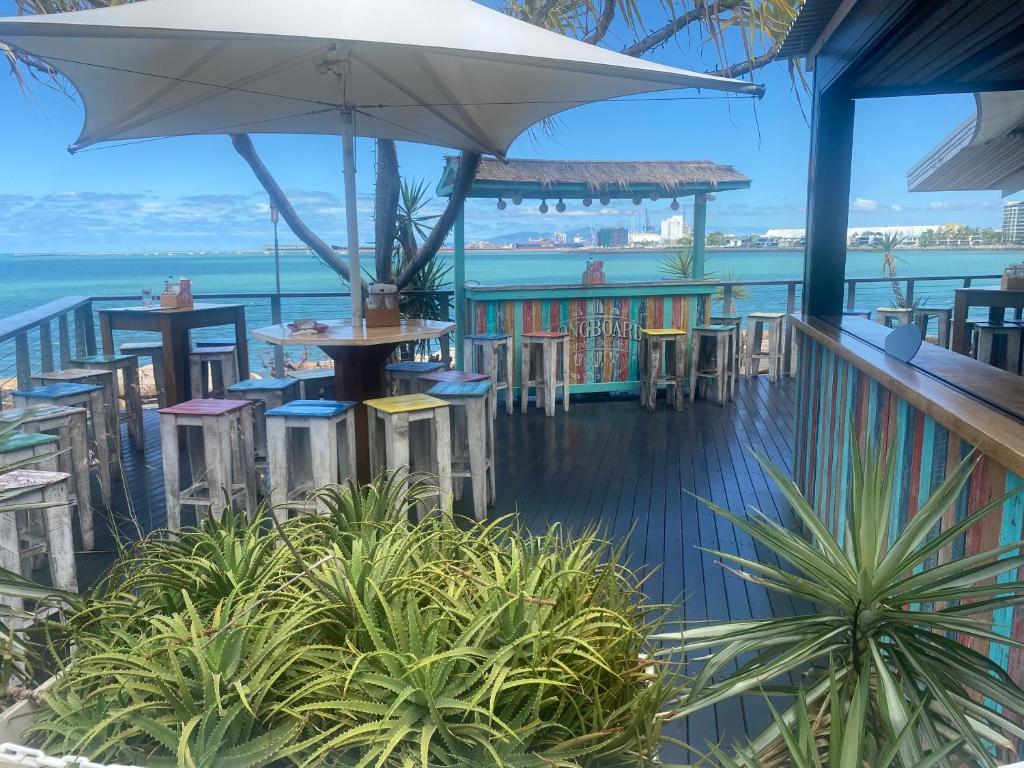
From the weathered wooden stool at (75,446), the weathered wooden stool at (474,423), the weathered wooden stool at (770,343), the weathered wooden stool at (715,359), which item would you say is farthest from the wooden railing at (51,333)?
the weathered wooden stool at (770,343)

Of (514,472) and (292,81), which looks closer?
(292,81)

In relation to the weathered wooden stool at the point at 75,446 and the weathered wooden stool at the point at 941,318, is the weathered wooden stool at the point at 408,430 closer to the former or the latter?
the weathered wooden stool at the point at 75,446

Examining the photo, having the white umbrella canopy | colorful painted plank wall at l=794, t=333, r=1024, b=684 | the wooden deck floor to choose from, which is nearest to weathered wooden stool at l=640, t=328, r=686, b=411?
the wooden deck floor

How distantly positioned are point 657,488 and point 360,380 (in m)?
1.87

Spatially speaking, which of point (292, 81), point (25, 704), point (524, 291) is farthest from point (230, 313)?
point (25, 704)

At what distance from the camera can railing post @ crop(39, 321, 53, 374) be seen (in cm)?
519

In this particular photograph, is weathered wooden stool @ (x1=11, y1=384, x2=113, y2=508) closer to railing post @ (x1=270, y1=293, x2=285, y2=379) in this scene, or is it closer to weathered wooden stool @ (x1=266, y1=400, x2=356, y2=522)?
weathered wooden stool @ (x1=266, y1=400, x2=356, y2=522)

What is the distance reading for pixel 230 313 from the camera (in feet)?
19.9

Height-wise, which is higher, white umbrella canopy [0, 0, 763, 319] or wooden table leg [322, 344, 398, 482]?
white umbrella canopy [0, 0, 763, 319]

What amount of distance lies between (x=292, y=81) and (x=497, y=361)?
3091mm

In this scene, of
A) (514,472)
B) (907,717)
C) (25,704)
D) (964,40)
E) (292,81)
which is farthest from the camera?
→ (514,472)

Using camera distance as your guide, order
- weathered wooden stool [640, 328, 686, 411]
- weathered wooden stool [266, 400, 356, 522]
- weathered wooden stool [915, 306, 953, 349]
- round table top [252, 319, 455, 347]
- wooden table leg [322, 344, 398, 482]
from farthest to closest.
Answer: weathered wooden stool [915, 306, 953, 349] < weathered wooden stool [640, 328, 686, 411] < wooden table leg [322, 344, 398, 482] < round table top [252, 319, 455, 347] < weathered wooden stool [266, 400, 356, 522]

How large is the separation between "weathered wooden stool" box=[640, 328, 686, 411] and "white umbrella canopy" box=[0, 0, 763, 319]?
2.34 m

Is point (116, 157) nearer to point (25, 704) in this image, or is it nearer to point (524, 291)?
point (524, 291)
